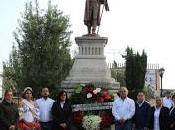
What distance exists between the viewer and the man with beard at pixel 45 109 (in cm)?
1407

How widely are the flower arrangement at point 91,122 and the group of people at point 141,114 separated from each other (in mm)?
799

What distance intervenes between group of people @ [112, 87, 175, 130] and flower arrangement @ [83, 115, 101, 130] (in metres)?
0.80

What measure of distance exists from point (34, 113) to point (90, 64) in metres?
7.89

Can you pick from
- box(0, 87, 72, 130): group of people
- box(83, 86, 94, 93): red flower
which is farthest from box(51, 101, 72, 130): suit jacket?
box(83, 86, 94, 93): red flower

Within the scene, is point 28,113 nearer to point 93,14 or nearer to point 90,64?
point 90,64

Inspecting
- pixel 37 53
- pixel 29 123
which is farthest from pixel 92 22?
pixel 37 53

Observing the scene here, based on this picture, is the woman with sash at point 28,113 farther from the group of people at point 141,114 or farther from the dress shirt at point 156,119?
the dress shirt at point 156,119

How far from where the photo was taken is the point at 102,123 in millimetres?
15188

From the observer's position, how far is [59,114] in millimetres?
14023

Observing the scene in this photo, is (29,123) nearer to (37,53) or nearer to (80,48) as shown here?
(80,48)

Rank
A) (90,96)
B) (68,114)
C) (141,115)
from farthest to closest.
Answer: (90,96) < (68,114) < (141,115)

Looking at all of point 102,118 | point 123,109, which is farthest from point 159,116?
point 102,118

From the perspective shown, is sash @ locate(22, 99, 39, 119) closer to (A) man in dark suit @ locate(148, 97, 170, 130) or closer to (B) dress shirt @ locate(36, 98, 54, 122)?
(B) dress shirt @ locate(36, 98, 54, 122)

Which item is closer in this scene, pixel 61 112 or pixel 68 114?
pixel 61 112
